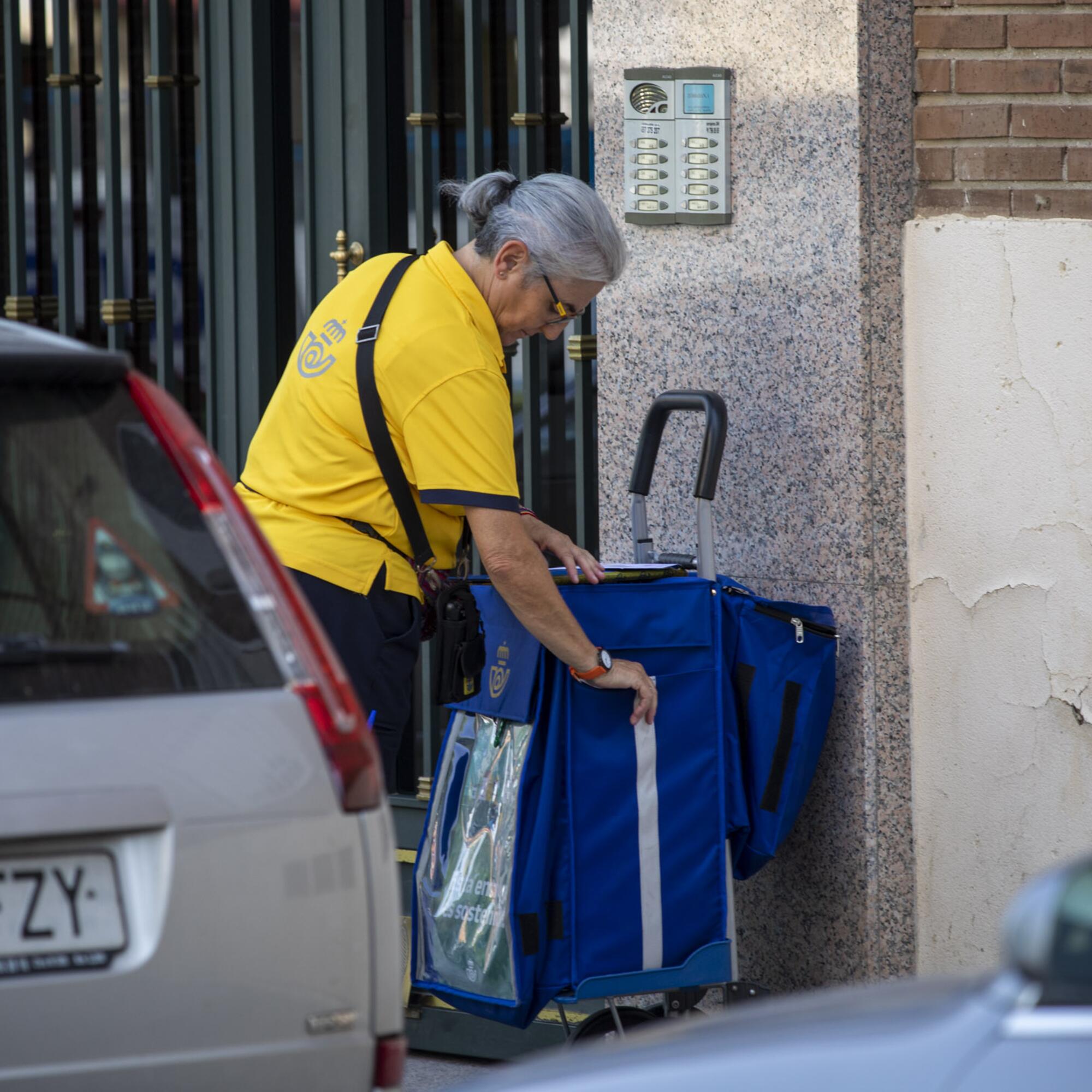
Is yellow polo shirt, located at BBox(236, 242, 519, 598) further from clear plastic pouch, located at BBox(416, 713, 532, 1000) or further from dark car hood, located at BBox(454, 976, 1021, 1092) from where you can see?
dark car hood, located at BBox(454, 976, 1021, 1092)

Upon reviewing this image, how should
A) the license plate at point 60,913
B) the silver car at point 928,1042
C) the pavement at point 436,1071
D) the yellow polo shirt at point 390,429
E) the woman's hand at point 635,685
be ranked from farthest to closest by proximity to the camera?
1. the pavement at point 436,1071
2. the woman's hand at point 635,685
3. the yellow polo shirt at point 390,429
4. the license plate at point 60,913
5. the silver car at point 928,1042

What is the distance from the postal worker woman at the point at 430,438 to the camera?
3.32 m

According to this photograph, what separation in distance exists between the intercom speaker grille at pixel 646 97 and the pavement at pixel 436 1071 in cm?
238

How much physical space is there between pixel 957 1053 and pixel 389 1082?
3.13ft

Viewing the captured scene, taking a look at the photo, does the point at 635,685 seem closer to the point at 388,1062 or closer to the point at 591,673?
the point at 591,673

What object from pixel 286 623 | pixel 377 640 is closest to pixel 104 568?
pixel 286 623

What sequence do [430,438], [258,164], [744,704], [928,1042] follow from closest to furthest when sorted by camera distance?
[928,1042]
[430,438]
[744,704]
[258,164]

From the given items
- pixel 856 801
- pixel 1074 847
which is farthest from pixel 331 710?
pixel 1074 847

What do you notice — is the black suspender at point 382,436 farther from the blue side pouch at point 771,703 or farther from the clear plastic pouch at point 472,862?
the blue side pouch at point 771,703

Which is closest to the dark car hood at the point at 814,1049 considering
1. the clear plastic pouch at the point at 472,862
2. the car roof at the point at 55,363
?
the car roof at the point at 55,363

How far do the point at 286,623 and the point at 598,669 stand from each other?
1240mm

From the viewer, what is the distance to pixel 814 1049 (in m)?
1.61

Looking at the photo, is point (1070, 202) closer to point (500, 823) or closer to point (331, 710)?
point (500, 823)

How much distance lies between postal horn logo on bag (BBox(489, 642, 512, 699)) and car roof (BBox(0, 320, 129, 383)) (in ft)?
4.50
